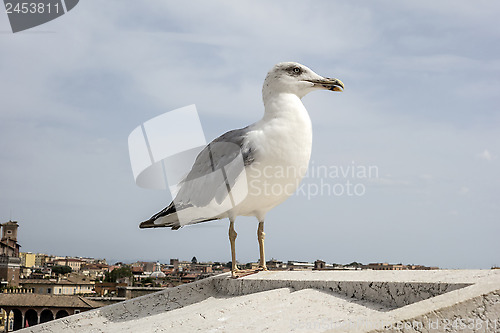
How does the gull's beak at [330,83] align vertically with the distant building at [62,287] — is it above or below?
above

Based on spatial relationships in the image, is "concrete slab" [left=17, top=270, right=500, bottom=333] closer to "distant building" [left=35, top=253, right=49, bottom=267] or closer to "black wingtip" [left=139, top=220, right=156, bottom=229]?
"black wingtip" [left=139, top=220, right=156, bottom=229]

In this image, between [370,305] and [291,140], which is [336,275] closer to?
[370,305]

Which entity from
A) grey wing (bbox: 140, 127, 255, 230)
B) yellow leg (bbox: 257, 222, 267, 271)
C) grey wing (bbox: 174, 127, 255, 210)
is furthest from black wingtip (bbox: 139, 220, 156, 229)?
yellow leg (bbox: 257, 222, 267, 271)

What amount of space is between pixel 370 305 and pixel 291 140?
159 centimetres

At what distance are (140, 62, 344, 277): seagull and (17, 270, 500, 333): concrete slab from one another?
554 mm

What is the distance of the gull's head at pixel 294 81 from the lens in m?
4.42

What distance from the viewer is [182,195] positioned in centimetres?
461

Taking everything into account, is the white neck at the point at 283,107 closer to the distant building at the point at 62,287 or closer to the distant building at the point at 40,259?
the distant building at the point at 62,287

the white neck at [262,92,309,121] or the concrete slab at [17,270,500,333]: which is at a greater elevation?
the white neck at [262,92,309,121]

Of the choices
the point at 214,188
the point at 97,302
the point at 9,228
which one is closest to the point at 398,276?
the point at 214,188

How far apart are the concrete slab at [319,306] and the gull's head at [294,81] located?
147 centimetres

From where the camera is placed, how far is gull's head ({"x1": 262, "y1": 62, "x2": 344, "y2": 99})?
174 inches

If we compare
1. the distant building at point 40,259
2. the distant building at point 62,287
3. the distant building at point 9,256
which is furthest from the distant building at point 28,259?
the distant building at point 62,287

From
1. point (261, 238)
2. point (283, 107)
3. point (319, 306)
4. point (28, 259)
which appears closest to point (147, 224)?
point (261, 238)
